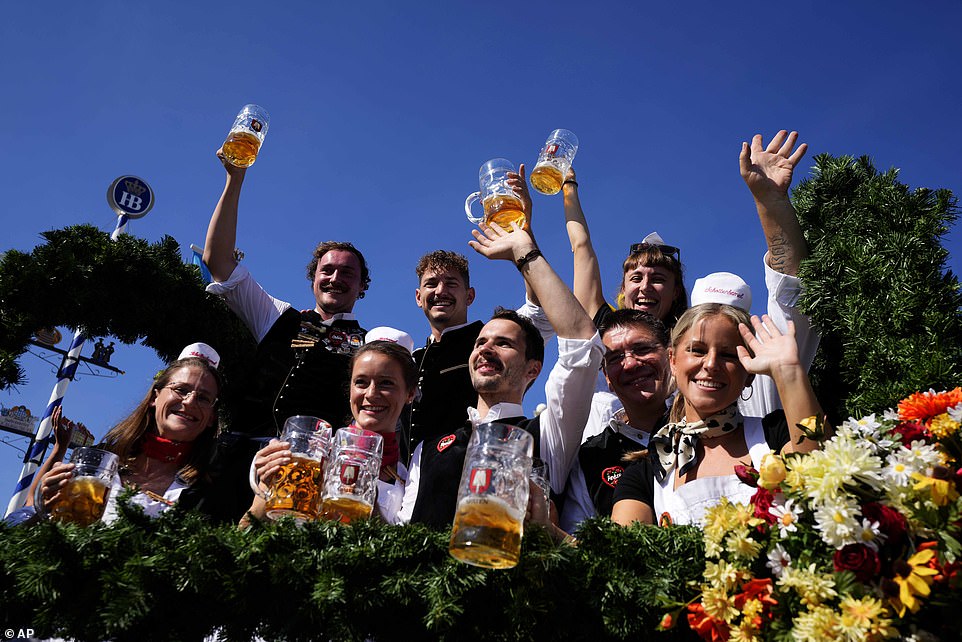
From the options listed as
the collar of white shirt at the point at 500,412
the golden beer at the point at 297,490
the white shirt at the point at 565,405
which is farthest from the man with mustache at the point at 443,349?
the golden beer at the point at 297,490

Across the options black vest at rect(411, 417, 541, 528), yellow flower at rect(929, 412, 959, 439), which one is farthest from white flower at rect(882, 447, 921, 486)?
black vest at rect(411, 417, 541, 528)

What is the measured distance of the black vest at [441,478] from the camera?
321 centimetres

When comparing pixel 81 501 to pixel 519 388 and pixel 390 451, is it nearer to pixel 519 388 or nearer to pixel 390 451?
pixel 390 451

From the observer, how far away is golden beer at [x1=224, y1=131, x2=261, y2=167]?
5359mm

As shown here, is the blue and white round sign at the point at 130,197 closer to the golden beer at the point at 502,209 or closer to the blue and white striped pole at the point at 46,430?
the blue and white striped pole at the point at 46,430

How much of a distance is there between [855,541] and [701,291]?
2538 millimetres

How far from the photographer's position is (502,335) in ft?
13.6

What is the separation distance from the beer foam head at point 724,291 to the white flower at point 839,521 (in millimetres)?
2339

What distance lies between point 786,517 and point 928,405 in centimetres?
50

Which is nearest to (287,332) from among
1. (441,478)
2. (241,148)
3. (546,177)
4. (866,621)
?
(241,148)

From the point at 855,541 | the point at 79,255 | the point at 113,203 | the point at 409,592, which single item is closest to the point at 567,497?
the point at 409,592

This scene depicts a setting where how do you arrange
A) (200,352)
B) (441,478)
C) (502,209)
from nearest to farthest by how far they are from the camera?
(441,478)
(502,209)
(200,352)

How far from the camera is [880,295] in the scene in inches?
139

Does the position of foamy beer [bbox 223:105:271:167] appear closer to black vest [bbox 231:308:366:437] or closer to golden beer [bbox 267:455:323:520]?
black vest [bbox 231:308:366:437]
